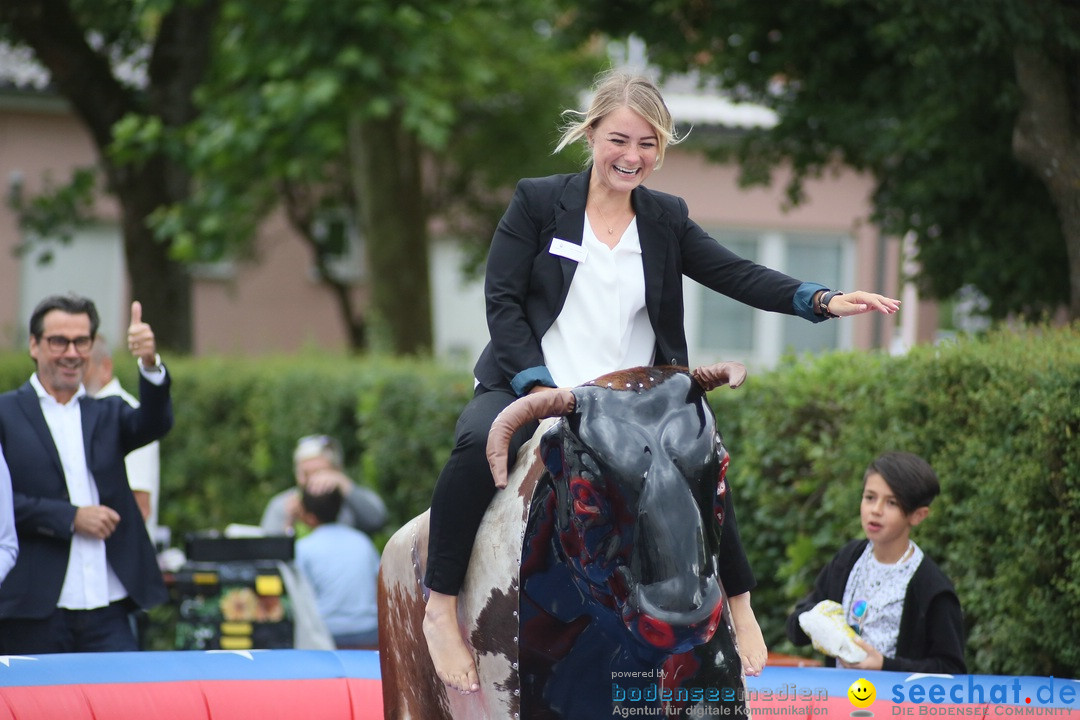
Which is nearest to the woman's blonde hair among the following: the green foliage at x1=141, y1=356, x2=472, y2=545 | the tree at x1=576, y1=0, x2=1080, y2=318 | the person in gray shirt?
the tree at x1=576, y1=0, x2=1080, y2=318

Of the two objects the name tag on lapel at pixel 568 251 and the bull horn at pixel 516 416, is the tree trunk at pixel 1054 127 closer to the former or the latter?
the name tag on lapel at pixel 568 251

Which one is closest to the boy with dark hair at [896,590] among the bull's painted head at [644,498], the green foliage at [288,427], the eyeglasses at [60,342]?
the bull's painted head at [644,498]

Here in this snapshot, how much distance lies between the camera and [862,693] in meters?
4.74

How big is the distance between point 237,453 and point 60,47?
17.2ft

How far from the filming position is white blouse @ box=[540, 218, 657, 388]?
3.83 m

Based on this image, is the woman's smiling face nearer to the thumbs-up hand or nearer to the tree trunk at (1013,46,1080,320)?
the thumbs-up hand

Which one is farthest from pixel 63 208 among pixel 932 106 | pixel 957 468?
pixel 957 468

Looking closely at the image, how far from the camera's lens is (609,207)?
3945 mm

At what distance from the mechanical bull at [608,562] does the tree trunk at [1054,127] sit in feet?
15.0

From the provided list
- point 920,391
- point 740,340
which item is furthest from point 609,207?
point 740,340

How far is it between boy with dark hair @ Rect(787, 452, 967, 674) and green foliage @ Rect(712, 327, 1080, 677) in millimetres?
→ 576

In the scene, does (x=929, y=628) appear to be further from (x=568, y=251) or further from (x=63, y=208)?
(x=63, y=208)

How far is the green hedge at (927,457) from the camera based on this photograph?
5.39m

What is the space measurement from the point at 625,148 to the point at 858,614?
7.75ft
